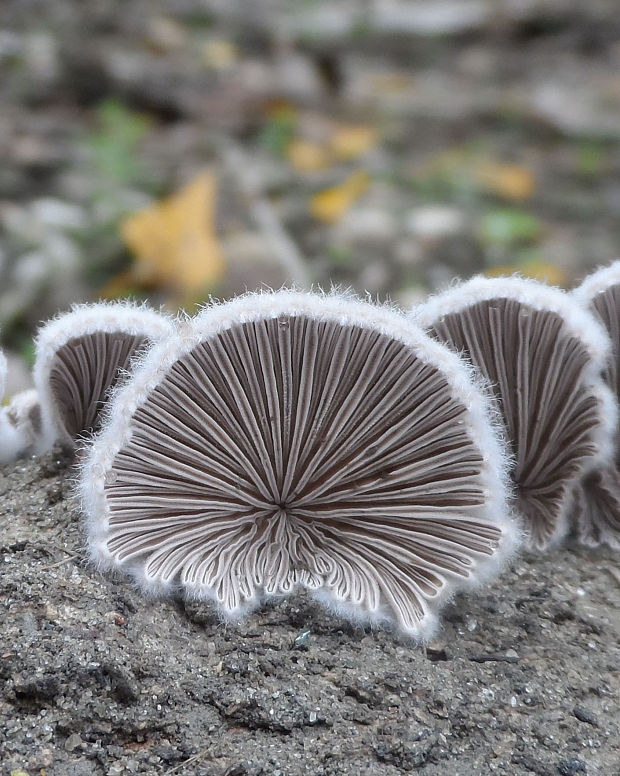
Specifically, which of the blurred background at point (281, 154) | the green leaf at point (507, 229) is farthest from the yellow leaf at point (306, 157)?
the green leaf at point (507, 229)

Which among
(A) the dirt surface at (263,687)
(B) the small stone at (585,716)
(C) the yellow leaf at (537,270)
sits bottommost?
(A) the dirt surface at (263,687)

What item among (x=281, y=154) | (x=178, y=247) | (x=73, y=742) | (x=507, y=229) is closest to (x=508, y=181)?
(x=507, y=229)

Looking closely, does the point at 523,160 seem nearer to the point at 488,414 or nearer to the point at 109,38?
the point at 109,38

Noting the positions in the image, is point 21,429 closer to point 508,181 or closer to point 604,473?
point 604,473

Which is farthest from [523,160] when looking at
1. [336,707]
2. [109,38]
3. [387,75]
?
[336,707]

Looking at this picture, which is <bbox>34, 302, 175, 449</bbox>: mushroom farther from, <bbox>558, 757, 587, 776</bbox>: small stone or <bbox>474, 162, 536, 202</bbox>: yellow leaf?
<bbox>474, 162, 536, 202</bbox>: yellow leaf

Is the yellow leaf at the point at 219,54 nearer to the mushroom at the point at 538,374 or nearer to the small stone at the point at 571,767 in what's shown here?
the mushroom at the point at 538,374

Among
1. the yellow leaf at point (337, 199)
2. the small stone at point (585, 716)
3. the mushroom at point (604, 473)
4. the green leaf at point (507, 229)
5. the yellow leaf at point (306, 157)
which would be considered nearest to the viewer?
the small stone at point (585, 716)
